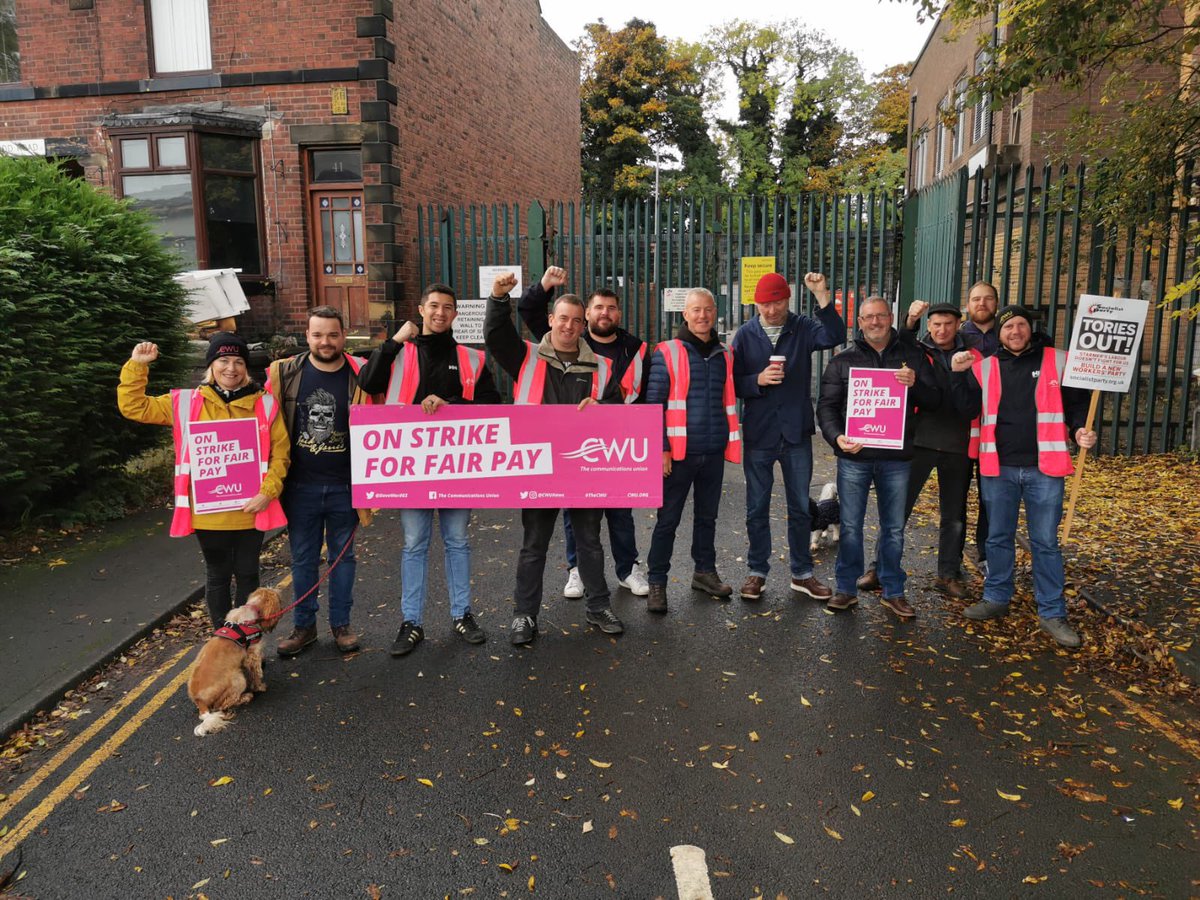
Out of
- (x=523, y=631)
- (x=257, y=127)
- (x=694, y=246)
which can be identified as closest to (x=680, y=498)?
(x=523, y=631)

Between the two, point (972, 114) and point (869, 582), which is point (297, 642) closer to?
point (869, 582)

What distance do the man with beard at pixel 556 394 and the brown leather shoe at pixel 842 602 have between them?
1558 millimetres

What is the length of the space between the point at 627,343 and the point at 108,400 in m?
5.36

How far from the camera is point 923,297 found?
1209cm

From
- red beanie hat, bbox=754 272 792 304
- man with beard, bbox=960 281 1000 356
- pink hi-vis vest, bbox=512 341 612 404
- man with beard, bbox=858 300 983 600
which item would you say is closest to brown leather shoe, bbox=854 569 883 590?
man with beard, bbox=858 300 983 600

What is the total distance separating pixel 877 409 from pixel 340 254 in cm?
1188

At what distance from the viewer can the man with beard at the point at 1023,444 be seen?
5391mm

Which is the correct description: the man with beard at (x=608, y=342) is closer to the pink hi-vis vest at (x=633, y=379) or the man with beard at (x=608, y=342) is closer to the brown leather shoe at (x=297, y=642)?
the pink hi-vis vest at (x=633, y=379)

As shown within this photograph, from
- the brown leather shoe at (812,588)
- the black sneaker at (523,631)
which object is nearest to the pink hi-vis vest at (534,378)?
the black sneaker at (523,631)

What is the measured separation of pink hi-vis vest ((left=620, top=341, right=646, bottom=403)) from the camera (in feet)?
19.0

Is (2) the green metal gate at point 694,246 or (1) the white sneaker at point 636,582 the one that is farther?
(2) the green metal gate at point 694,246

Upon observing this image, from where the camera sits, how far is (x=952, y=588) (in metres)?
6.15

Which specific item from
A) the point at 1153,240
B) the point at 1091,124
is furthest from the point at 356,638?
the point at 1153,240

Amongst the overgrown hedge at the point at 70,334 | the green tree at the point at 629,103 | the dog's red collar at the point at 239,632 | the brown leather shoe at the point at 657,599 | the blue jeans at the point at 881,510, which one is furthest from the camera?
the green tree at the point at 629,103
